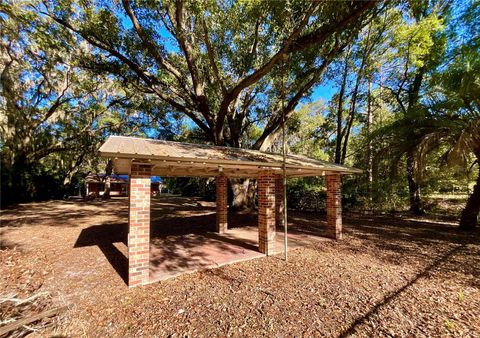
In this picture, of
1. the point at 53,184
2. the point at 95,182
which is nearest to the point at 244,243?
the point at 53,184

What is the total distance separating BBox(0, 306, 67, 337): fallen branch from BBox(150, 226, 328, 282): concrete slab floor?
1.53m

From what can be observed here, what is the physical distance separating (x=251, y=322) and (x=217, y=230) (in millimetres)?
5620

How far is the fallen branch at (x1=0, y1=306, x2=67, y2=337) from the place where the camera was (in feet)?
9.14

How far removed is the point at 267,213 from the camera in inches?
238

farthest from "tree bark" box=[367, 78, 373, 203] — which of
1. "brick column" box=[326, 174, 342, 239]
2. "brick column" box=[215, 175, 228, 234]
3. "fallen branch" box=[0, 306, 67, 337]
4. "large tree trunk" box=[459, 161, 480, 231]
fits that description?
"fallen branch" box=[0, 306, 67, 337]

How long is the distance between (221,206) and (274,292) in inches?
195

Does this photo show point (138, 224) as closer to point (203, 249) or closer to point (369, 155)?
point (203, 249)

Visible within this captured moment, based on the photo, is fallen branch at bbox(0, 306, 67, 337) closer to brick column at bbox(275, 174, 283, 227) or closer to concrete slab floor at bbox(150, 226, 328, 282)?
concrete slab floor at bbox(150, 226, 328, 282)

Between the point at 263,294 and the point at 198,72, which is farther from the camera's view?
the point at 198,72

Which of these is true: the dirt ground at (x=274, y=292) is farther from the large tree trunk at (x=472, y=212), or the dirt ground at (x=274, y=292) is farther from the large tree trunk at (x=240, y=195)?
the large tree trunk at (x=240, y=195)

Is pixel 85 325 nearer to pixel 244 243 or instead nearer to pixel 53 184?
pixel 244 243

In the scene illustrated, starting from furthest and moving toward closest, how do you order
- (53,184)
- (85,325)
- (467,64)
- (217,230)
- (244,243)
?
(53,184), (217,230), (467,64), (244,243), (85,325)

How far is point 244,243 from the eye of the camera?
7102mm

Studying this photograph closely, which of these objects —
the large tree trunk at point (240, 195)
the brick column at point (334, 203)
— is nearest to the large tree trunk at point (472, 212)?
the brick column at point (334, 203)
